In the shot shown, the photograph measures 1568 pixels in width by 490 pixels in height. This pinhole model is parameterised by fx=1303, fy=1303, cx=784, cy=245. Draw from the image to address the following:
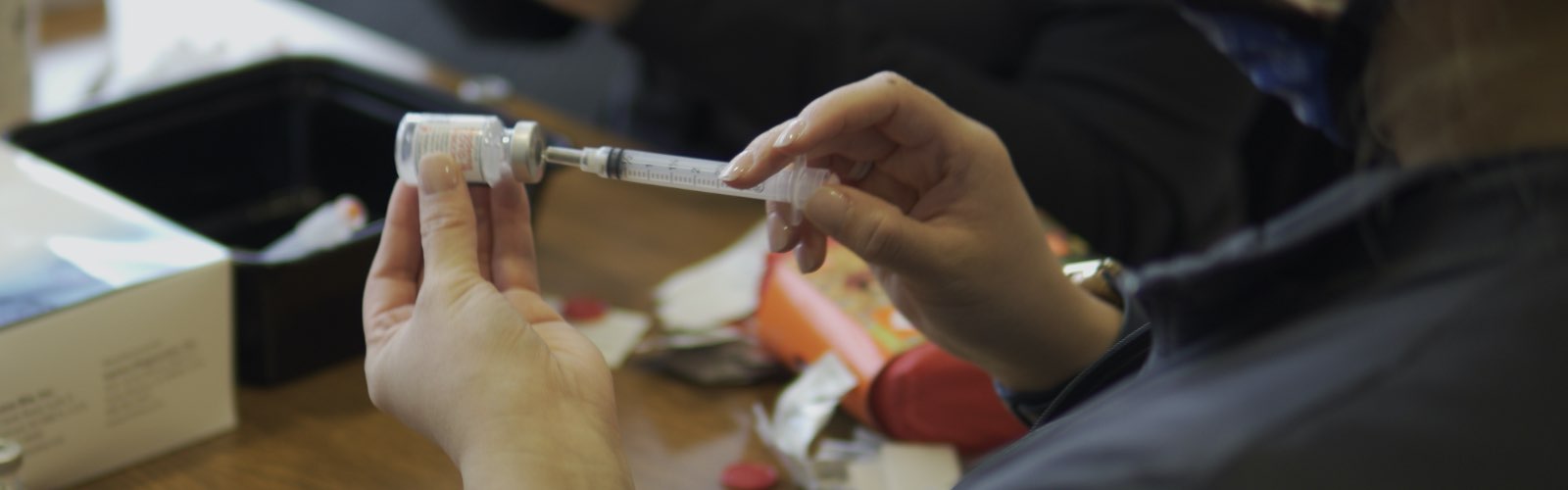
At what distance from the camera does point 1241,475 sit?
1.31 ft

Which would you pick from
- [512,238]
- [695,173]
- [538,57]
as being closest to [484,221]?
[512,238]

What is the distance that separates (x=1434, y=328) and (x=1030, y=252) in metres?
0.36

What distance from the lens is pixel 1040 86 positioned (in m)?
1.44

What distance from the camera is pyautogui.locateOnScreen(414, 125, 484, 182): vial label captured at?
2.30 feet

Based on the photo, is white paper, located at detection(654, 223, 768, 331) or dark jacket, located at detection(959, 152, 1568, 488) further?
white paper, located at detection(654, 223, 768, 331)

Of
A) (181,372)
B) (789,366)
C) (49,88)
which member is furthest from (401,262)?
(49,88)

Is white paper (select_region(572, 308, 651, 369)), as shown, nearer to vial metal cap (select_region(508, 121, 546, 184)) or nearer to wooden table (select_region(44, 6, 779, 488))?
wooden table (select_region(44, 6, 779, 488))

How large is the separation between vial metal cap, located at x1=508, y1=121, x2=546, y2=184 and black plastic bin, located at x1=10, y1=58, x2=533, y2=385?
0.61 ft

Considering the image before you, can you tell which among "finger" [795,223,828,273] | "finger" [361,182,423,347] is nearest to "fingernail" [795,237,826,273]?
"finger" [795,223,828,273]

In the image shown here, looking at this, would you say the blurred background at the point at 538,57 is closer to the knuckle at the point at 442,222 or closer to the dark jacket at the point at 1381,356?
the knuckle at the point at 442,222

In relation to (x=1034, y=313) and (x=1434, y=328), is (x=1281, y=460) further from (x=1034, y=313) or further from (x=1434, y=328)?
(x=1034, y=313)

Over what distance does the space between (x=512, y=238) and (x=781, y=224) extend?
0.15 meters

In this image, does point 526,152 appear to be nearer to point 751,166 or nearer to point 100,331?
point 751,166

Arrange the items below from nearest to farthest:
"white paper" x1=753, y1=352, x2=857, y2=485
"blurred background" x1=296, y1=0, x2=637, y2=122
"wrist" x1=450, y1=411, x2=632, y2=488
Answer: "wrist" x1=450, y1=411, x2=632, y2=488 < "white paper" x1=753, y1=352, x2=857, y2=485 < "blurred background" x1=296, y1=0, x2=637, y2=122
